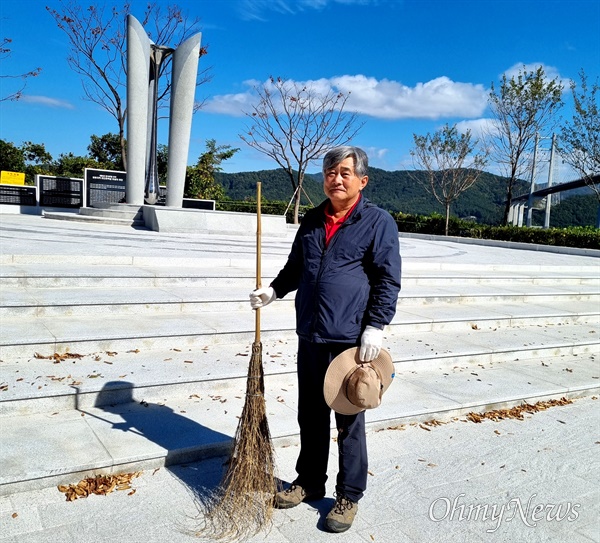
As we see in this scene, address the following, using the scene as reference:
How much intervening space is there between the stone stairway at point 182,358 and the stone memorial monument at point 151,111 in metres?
8.81

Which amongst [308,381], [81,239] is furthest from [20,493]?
[81,239]

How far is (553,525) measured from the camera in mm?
2830

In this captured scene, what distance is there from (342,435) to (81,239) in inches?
330

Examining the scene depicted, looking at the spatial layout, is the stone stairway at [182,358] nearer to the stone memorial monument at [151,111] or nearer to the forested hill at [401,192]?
the stone memorial monument at [151,111]

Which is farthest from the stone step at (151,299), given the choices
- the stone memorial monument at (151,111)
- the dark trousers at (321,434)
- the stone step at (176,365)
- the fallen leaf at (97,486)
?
the stone memorial monument at (151,111)

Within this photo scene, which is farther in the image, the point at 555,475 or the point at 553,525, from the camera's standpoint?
the point at 555,475

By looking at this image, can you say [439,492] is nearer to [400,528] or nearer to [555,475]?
[400,528]

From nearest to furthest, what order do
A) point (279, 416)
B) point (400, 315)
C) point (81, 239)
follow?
point (279, 416), point (400, 315), point (81, 239)

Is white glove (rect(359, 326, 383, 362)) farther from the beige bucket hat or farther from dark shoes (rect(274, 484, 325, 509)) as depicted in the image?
dark shoes (rect(274, 484, 325, 509))

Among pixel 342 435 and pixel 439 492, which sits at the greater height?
pixel 342 435

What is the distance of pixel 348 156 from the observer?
2641 mm

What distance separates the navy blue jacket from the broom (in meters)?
0.29

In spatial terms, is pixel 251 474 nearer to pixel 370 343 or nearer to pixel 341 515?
pixel 341 515

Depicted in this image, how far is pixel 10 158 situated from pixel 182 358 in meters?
33.4
